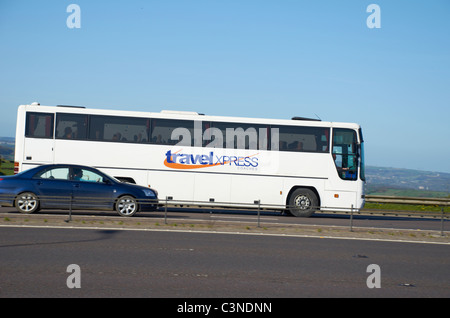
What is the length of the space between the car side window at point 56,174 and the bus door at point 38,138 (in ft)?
13.9

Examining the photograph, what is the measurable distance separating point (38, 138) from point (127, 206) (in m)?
6.14

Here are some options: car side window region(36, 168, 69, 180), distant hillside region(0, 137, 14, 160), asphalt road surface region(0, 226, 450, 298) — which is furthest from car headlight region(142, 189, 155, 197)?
distant hillside region(0, 137, 14, 160)

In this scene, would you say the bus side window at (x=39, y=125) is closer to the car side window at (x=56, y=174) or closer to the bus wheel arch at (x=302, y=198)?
the car side window at (x=56, y=174)

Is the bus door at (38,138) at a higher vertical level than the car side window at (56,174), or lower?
higher

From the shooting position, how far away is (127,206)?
17.4 metres

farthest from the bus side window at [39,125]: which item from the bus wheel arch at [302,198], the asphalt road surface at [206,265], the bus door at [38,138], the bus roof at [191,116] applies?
the bus wheel arch at [302,198]

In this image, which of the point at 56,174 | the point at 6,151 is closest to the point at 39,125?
the point at 56,174

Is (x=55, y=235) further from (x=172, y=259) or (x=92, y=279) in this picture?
(x=92, y=279)

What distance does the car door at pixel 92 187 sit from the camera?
55.6 ft

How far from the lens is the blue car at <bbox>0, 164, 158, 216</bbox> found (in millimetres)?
16598

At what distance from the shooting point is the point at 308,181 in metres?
21.8

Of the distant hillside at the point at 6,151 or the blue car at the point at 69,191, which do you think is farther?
the distant hillside at the point at 6,151

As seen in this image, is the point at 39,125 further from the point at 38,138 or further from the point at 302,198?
the point at 302,198

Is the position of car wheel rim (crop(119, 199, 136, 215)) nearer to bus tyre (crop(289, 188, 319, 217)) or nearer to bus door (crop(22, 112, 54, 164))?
bus door (crop(22, 112, 54, 164))
